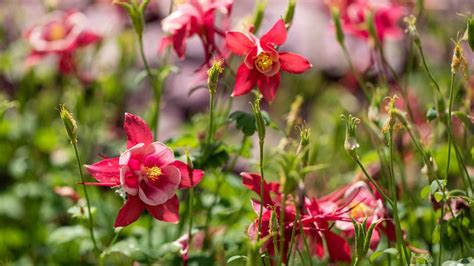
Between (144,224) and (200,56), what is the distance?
1.78 meters

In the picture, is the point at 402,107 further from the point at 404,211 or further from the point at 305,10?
the point at 305,10

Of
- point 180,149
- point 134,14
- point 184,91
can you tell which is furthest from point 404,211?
point 184,91

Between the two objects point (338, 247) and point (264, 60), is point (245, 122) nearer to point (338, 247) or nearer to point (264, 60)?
point (264, 60)

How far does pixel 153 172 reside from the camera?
1311mm

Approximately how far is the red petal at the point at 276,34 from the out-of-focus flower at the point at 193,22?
20cm

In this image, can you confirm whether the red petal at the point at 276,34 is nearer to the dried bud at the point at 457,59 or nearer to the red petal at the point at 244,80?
the red petal at the point at 244,80

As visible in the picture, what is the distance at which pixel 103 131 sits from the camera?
2545 mm

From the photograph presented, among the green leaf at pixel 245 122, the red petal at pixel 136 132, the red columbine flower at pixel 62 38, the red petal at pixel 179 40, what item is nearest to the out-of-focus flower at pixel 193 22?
the red petal at pixel 179 40

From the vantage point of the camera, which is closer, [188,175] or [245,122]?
[188,175]

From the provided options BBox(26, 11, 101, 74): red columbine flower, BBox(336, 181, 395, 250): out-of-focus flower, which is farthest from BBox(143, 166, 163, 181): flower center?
BBox(26, 11, 101, 74): red columbine flower

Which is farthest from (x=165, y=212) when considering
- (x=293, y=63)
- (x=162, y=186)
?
(x=293, y=63)

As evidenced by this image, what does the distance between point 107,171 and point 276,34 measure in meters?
0.35

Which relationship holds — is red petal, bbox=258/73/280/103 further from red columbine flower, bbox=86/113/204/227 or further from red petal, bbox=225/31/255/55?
red columbine flower, bbox=86/113/204/227

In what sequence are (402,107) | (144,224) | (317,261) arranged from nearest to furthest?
(317,261), (144,224), (402,107)
